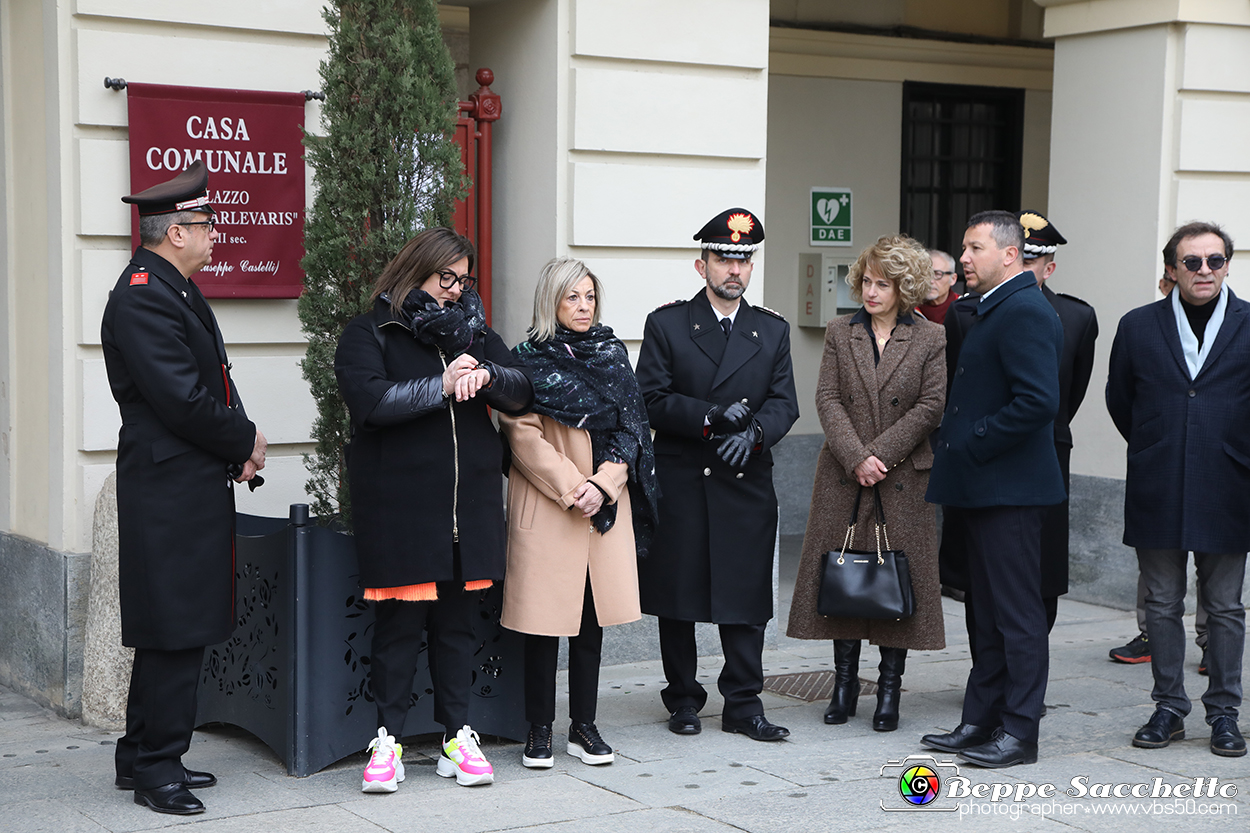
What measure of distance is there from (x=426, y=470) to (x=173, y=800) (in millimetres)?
1321

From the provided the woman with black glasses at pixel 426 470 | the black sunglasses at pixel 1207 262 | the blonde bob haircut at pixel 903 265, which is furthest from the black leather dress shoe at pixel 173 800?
the black sunglasses at pixel 1207 262

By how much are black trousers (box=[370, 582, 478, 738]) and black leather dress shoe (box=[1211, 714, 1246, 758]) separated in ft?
9.10

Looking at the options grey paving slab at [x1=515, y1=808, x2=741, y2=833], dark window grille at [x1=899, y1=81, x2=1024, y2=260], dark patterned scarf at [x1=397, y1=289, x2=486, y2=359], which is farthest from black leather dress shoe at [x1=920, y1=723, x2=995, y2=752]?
dark window grille at [x1=899, y1=81, x2=1024, y2=260]

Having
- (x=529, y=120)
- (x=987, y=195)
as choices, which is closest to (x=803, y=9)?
(x=987, y=195)

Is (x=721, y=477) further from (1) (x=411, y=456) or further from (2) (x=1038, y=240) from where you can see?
(2) (x=1038, y=240)

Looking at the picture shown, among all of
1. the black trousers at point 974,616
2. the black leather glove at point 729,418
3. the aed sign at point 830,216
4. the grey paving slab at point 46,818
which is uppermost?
the aed sign at point 830,216

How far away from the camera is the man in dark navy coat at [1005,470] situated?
16.9 ft

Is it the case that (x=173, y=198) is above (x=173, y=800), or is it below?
above

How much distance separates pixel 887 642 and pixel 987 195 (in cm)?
617

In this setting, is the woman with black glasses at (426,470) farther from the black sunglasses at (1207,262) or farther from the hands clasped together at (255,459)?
the black sunglasses at (1207,262)

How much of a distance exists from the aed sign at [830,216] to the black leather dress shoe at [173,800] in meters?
6.56

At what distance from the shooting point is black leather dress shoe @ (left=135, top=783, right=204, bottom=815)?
15.5 feet

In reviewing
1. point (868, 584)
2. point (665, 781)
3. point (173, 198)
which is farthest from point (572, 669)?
point (173, 198)

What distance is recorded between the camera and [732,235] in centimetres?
567
